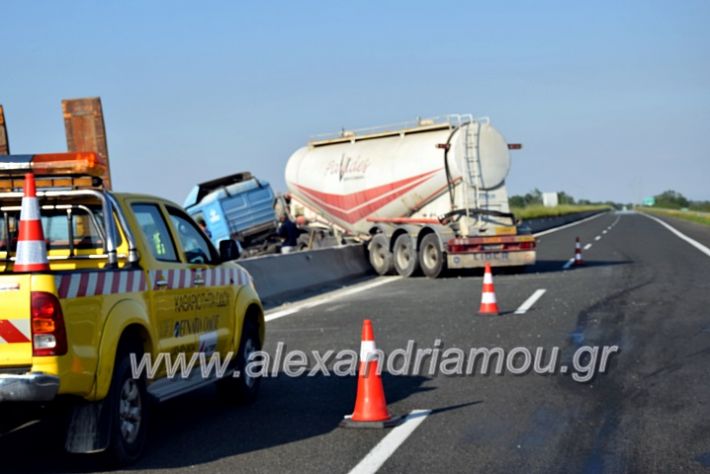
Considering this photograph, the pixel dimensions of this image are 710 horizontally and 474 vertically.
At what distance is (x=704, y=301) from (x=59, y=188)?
38.8 feet

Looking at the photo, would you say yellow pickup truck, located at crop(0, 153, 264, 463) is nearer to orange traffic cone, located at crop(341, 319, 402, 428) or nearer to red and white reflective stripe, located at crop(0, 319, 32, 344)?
red and white reflective stripe, located at crop(0, 319, 32, 344)

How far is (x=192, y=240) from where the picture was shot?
9359 millimetres

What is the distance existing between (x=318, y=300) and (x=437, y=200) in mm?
6981

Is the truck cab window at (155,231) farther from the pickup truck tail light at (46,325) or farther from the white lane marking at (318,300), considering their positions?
the white lane marking at (318,300)

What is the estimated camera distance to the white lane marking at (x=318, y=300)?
17.8 m

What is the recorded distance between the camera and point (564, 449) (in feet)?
24.7

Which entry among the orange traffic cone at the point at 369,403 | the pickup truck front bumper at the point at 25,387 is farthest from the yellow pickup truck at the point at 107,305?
the orange traffic cone at the point at 369,403

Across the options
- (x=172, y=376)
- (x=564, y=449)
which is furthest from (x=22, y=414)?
(x=564, y=449)

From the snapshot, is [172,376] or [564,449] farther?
[172,376]

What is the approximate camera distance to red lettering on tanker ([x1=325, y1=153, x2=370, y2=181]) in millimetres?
28984

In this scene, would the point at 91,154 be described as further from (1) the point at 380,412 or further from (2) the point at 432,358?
(2) the point at 432,358

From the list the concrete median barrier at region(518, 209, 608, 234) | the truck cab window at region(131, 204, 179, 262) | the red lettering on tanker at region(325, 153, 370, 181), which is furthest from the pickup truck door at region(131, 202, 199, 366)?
the concrete median barrier at region(518, 209, 608, 234)

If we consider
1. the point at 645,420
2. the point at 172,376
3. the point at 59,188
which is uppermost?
the point at 59,188

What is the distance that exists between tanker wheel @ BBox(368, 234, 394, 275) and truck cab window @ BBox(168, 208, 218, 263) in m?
18.0
